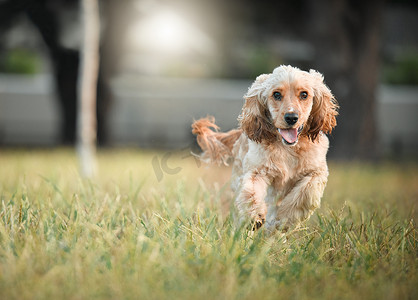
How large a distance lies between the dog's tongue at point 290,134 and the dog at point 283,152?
2 centimetres

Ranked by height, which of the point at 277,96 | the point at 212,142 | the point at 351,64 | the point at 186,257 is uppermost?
the point at 351,64

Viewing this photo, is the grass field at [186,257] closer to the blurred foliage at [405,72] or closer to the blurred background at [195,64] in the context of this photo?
the blurred background at [195,64]

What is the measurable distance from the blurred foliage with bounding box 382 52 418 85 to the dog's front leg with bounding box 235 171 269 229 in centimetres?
1654

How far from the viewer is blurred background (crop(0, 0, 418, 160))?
34.3 ft

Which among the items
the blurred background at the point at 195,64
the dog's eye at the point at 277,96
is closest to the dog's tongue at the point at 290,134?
the dog's eye at the point at 277,96

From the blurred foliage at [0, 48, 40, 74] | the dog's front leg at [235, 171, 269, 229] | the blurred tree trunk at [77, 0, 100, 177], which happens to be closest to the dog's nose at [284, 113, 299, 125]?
the dog's front leg at [235, 171, 269, 229]

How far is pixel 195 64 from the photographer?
2033cm

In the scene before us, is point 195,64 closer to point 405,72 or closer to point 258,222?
point 405,72

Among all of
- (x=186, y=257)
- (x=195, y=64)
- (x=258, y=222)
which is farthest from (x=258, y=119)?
(x=195, y=64)

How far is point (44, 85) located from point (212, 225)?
14.6 meters

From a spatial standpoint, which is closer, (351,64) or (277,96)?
(277,96)

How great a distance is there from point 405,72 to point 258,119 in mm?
16552

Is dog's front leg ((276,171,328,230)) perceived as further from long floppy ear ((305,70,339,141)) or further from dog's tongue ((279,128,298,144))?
dog's tongue ((279,128,298,144))

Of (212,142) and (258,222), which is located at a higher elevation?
(212,142)
